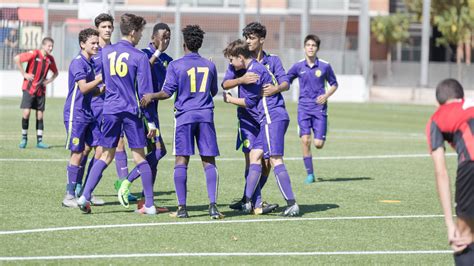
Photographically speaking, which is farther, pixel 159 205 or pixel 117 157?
pixel 117 157

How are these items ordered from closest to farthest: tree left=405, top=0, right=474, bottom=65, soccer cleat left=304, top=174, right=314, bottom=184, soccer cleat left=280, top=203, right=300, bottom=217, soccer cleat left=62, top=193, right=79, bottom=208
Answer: soccer cleat left=280, top=203, right=300, bottom=217, soccer cleat left=62, top=193, right=79, bottom=208, soccer cleat left=304, top=174, right=314, bottom=184, tree left=405, top=0, right=474, bottom=65

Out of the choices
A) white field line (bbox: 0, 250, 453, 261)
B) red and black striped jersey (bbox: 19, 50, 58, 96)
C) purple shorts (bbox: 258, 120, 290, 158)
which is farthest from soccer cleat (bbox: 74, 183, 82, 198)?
red and black striped jersey (bbox: 19, 50, 58, 96)

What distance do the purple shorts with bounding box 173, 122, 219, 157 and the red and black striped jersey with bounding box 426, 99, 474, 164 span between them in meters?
4.98

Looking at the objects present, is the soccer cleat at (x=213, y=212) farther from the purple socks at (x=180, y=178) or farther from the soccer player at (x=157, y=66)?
the soccer player at (x=157, y=66)

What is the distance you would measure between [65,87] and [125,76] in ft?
114

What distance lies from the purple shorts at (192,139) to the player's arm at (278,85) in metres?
0.92

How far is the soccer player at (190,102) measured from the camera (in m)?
12.2

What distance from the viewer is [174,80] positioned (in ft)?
39.9

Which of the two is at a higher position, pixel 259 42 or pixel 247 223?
pixel 259 42

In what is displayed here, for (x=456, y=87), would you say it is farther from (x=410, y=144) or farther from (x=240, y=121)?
(x=410, y=144)

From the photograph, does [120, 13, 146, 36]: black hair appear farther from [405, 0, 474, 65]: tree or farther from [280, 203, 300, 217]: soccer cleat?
[405, 0, 474, 65]: tree

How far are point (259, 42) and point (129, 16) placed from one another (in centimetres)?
161

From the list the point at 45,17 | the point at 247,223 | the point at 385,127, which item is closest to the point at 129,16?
the point at 247,223

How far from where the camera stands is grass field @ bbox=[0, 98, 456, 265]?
10.0 meters
